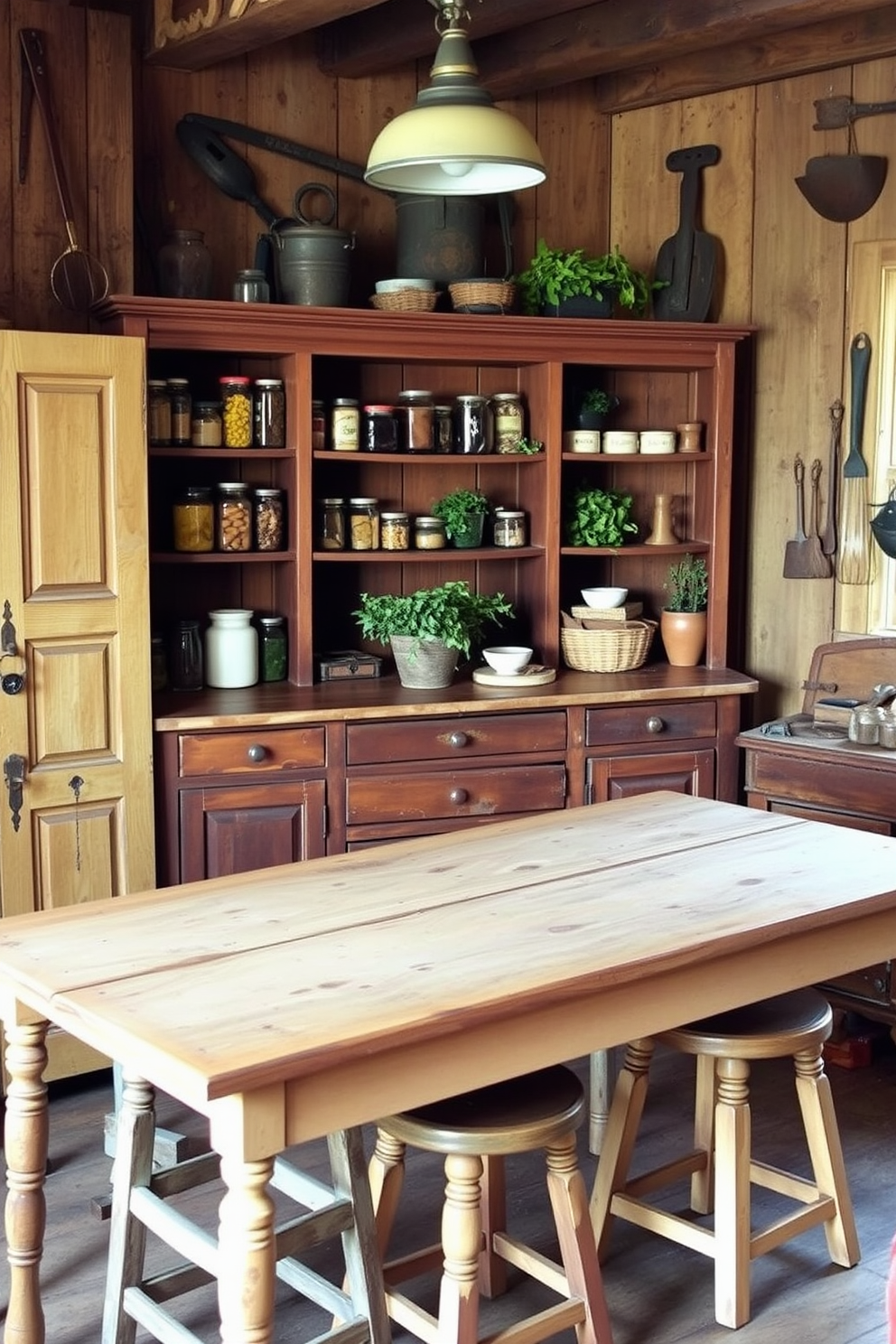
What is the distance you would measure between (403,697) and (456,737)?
0.18 metres

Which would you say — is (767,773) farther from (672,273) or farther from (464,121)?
(464,121)

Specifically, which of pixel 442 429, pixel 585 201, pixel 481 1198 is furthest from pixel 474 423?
pixel 481 1198

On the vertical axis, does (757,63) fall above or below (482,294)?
above

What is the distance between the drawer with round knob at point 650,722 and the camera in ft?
14.0

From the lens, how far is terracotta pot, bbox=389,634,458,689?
425cm

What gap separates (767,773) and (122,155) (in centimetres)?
231

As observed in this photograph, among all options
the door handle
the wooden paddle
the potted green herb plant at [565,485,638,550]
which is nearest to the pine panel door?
the door handle

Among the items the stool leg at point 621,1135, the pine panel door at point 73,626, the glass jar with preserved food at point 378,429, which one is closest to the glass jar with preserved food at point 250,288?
the glass jar with preserved food at point 378,429

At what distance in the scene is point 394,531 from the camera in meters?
4.43

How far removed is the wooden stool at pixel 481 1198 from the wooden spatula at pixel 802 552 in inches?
90.4

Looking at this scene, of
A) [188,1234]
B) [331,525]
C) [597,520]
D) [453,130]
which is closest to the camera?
[188,1234]

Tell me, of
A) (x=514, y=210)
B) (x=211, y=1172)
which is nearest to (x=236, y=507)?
(x=514, y=210)

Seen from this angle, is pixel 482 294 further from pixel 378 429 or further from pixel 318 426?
pixel 318 426

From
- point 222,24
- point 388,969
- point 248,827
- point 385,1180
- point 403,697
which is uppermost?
point 222,24
